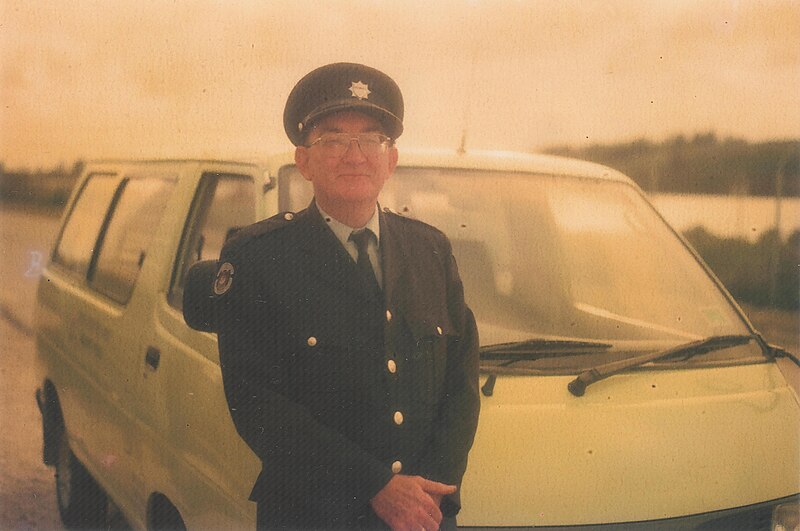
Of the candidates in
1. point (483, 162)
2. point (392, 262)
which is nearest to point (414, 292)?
point (392, 262)

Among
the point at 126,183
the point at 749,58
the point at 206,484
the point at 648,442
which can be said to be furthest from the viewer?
the point at 126,183

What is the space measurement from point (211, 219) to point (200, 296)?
855 mm

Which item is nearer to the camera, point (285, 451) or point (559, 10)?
point (285, 451)

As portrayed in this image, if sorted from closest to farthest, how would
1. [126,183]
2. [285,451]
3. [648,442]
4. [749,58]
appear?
[285,451] → [648,442] → [749,58] → [126,183]

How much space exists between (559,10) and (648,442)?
1.60 meters

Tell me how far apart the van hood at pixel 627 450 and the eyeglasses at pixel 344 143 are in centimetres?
74

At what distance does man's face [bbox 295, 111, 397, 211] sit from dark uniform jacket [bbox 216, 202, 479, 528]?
0.23 ft

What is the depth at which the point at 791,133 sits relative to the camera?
3.56 meters

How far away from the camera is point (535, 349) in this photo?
2672 millimetres

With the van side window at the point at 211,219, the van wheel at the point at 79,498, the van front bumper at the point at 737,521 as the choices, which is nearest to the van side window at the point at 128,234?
the van side window at the point at 211,219

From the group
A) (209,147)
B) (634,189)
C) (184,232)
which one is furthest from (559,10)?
(184,232)

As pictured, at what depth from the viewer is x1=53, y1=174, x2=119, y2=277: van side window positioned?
161 inches

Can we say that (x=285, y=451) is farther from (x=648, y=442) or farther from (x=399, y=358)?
(x=648, y=442)

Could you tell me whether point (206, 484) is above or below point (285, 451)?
below
